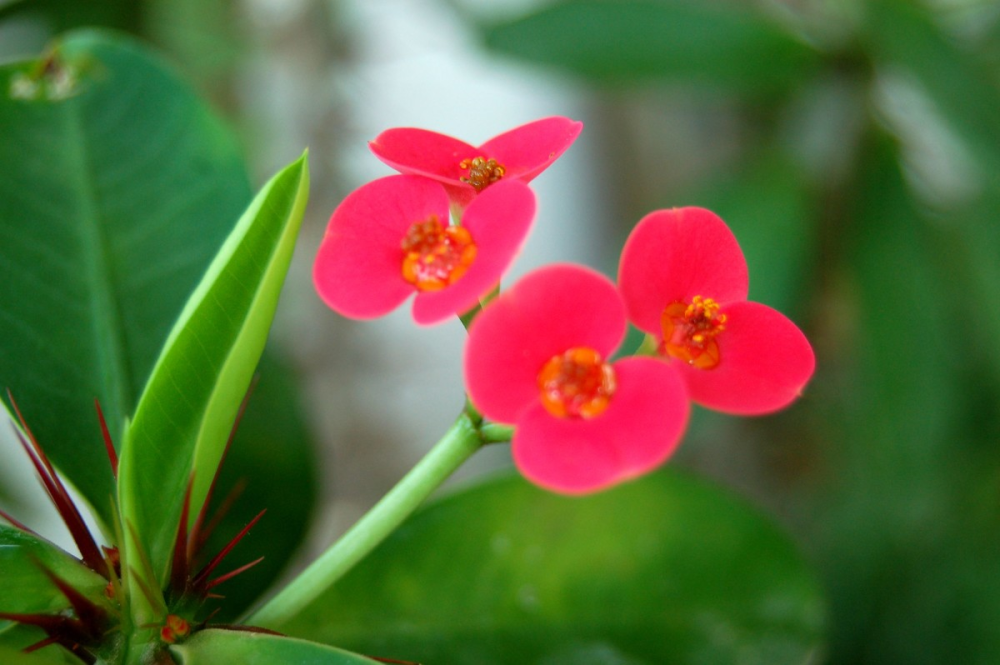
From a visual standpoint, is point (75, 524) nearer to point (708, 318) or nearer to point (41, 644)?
point (41, 644)

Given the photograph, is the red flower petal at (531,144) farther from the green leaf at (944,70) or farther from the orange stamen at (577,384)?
the green leaf at (944,70)

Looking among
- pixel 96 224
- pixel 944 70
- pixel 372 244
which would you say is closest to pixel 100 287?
pixel 96 224

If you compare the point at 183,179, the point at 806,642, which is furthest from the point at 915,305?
the point at 183,179

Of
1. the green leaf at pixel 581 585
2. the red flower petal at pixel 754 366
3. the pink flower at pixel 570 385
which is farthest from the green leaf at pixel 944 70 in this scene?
the pink flower at pixel 570 385

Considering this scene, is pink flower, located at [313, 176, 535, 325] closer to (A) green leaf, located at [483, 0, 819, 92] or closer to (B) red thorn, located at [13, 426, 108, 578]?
(B) red thorn, located at [13, 426, 108, 578]

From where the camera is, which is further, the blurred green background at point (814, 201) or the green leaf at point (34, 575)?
the blurred green background at point (814, 201)

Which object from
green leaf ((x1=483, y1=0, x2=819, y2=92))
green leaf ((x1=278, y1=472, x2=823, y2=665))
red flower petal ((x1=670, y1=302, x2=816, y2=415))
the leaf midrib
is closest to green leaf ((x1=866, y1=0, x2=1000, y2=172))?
green leaf ((x1=483, y1=0, x2=819, y2=92))

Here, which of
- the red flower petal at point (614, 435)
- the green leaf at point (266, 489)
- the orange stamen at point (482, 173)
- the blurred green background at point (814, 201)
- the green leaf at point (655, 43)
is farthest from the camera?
the green leaf at point (655, 43)
